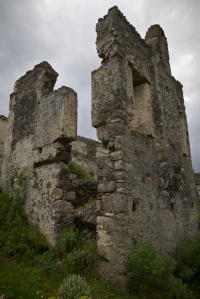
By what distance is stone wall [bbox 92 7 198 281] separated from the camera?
5395 mm

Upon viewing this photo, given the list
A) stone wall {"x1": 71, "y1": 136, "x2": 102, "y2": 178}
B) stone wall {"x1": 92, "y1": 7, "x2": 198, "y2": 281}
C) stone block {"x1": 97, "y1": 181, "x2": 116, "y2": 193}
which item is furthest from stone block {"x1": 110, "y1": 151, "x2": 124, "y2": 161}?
stone wall {"x1": 71, "y1": 136, "x2": 102, "y2": 178}

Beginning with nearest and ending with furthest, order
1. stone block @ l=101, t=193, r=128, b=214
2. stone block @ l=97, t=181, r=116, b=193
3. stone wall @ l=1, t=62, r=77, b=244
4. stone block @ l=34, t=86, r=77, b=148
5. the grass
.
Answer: the grass, stone block @ l=101, t=193, r=128, b=214, stone block @ l=97, t=181, r=116, b=193, stone wall @ l=1, t=62, r=77, b=244, stone block @ l=34, t=86, r=77, b=148

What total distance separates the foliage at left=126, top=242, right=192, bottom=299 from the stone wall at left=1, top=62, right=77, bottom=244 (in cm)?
217

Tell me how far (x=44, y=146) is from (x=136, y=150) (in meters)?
2.65

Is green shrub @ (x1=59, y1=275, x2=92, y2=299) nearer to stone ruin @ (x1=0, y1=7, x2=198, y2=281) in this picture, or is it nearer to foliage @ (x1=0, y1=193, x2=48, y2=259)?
stone ruin @ (x1=0, y1=7, x2=198, y2=281)

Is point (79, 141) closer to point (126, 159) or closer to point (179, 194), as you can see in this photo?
point (179, 194)

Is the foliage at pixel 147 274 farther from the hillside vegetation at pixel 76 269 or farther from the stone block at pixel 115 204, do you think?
the stone block at pixel 115 204

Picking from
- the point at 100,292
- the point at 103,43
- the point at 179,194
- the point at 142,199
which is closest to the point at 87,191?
the point at 142,199

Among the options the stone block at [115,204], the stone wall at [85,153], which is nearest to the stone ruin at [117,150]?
the stone block at [115,204]

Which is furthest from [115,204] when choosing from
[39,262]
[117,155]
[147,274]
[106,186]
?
[39,262]

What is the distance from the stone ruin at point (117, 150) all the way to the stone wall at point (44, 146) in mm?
26

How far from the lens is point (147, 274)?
15.9 feet

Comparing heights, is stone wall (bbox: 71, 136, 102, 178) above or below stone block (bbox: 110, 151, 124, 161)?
above

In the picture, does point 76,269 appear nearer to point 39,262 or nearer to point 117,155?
point 39,262
